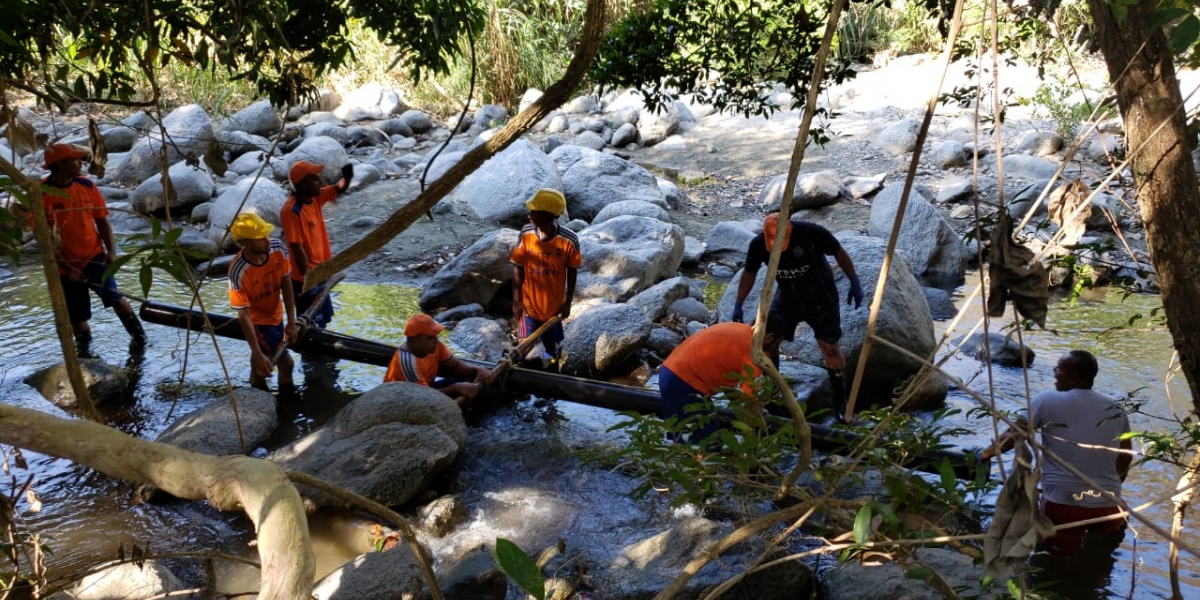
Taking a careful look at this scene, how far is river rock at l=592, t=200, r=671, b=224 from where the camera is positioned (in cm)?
1030

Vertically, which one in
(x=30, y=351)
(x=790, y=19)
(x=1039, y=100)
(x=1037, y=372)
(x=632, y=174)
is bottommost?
(x=1037, y=372)

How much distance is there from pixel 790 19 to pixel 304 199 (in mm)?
3516

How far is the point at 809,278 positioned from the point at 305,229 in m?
3.48

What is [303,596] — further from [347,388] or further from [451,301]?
[451,301]

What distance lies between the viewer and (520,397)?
21.5 ft

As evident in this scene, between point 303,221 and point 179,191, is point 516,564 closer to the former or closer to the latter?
point 303,221

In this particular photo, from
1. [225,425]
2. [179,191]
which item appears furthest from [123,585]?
[179,191]

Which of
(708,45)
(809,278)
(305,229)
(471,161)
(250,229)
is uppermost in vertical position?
(708,45)

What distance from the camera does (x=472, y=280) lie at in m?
8.57

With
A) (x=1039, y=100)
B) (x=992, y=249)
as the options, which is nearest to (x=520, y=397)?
(x=992, y=249)

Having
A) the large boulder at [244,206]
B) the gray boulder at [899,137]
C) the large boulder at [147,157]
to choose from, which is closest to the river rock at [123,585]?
the large boulder at [244,206]

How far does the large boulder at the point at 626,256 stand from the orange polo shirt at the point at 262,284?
3.17 m

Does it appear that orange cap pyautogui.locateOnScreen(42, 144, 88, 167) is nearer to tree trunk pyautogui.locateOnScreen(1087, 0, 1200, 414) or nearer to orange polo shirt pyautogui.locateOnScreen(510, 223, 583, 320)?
orange polo shirt pyautogui.locateOnScreen(510, 223, 583, 320)

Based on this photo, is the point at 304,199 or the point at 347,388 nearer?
the point at 304,199
